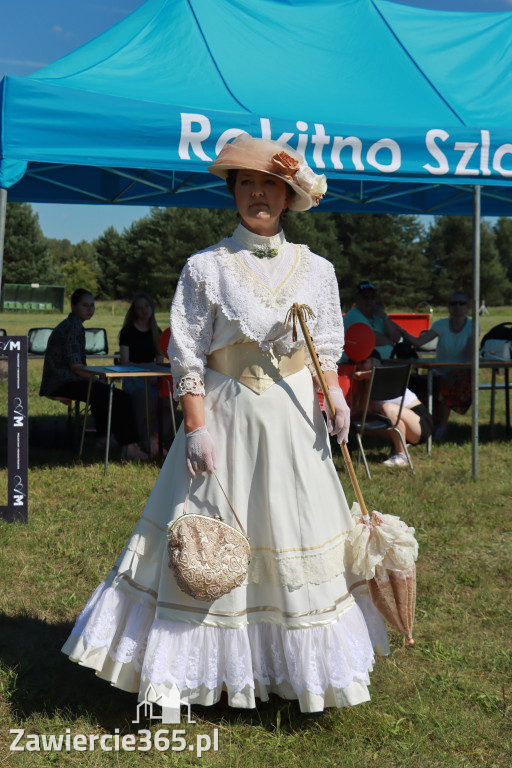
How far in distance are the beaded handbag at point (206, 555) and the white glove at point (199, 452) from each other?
15 centimetres

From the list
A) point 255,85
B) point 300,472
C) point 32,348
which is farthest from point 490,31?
point 32,348

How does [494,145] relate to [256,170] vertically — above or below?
above

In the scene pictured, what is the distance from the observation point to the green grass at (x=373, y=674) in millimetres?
2588

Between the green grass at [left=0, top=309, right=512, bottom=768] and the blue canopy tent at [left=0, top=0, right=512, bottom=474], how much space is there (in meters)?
2.04

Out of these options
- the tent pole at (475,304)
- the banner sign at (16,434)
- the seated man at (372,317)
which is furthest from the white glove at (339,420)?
the seated man at (372,317)

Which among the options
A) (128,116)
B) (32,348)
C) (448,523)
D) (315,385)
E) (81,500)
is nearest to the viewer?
(315,385)

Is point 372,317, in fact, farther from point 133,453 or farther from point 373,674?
point 373,674

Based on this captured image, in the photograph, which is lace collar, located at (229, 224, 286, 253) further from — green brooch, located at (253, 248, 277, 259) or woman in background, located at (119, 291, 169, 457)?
woman in background, located at (119, 291, 169, 457)

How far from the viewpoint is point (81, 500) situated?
543 centimetres

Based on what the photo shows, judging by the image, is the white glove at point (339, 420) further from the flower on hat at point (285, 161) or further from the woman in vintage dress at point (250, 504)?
the flower on hat at point (285, 161)

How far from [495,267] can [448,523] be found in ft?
170

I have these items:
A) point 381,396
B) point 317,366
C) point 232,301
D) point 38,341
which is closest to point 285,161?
point 232,301

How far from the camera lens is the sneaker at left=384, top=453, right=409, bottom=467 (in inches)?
257

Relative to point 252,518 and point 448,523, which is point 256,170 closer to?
point 252,518
